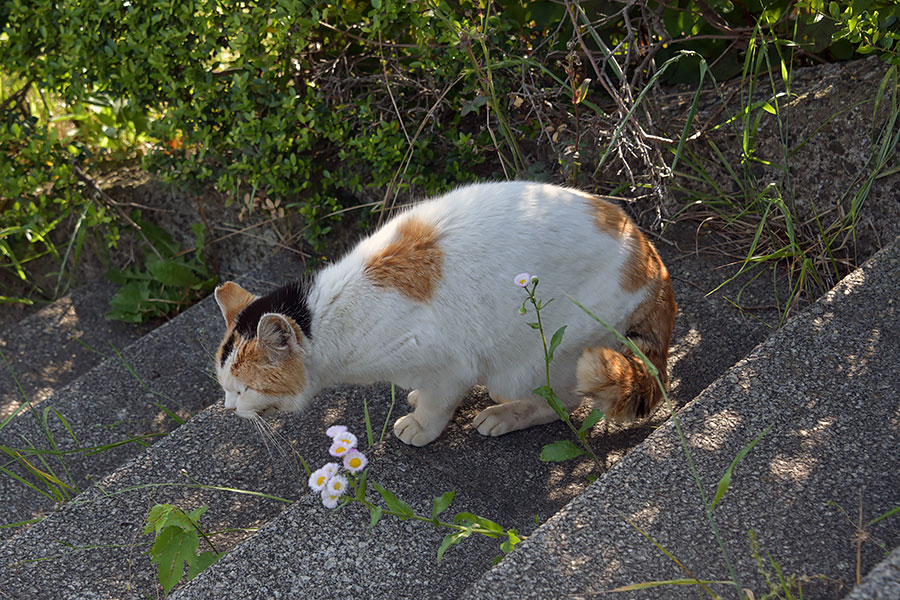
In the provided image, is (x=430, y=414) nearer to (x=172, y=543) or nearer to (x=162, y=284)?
(x=172, y=543)

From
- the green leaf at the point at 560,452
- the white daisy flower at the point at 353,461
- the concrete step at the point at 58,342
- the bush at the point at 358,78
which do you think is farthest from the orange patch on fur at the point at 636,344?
the concrete step at the point at 58,342

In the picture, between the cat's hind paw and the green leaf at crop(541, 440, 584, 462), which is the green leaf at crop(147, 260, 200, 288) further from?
the green leaf at crop(541, 440, 584, 462)

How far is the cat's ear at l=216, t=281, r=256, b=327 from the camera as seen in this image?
97.6 inches

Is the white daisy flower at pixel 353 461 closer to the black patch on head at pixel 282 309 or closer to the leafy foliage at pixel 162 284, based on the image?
the black patch on head at pixel 282 309

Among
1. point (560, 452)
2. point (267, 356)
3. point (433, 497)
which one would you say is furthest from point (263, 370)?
point (560, 452)

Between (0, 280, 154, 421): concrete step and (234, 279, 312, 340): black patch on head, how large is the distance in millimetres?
1346

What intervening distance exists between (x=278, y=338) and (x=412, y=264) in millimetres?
427

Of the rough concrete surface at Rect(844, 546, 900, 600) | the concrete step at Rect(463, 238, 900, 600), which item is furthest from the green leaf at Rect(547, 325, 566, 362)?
the rough concrete surface at Rect(844, 546, 900, 600)

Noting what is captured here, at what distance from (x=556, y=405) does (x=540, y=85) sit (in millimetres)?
1471

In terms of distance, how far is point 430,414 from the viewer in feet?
8.00

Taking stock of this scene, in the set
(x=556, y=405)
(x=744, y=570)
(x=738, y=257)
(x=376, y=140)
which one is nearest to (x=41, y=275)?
(x=376, y=140)

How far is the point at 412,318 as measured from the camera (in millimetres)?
2258

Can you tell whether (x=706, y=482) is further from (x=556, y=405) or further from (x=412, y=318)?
(x=412, y=318)

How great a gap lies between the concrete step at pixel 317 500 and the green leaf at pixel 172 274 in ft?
3.56
